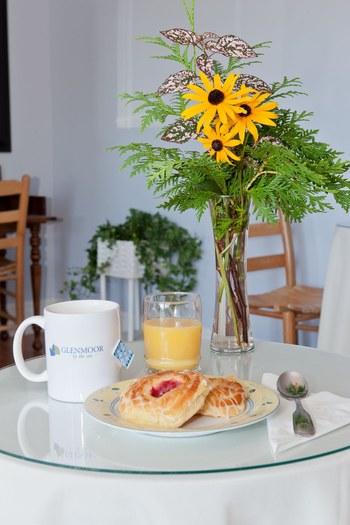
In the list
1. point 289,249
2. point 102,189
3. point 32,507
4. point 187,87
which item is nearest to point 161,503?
point 32,507

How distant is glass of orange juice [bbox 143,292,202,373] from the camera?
1.23 m

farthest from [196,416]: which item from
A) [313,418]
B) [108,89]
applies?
[108,89]

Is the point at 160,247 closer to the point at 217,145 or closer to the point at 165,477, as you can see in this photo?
the point at 217,145

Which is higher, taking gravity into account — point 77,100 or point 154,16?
point 154,16

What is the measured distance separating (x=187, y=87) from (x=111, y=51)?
3315 millimetres

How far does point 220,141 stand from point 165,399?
0.44 metres

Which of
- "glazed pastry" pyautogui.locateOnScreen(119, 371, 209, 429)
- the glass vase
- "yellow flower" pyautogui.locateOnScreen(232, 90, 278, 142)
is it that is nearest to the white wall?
the glass vase

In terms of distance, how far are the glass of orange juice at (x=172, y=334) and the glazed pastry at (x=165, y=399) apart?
22 centimetres

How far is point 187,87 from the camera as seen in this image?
1278 mm

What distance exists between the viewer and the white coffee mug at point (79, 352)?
1.10 meters

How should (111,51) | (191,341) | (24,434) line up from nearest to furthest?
(24,434)
(191,341)
(111,51)

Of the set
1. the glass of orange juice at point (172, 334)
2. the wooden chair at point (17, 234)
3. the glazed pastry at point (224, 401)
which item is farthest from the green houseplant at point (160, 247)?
the glazed pastry at point (224, 401)

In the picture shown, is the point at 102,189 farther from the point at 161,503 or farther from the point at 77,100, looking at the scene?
the point at 161,503

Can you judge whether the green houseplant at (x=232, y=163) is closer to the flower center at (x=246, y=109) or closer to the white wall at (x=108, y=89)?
the flower center at (x=246, y=109)
